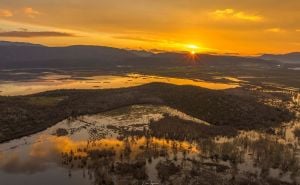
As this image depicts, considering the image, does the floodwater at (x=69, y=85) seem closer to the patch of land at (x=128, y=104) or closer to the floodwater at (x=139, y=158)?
the patch of land at (x=128, y=104)

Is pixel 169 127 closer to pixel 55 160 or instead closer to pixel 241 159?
pixel 241 159

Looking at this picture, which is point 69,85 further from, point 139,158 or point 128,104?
point 139,158

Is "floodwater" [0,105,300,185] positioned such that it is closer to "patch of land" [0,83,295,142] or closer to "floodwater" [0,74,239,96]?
"patch of land" [0,83,295,142]

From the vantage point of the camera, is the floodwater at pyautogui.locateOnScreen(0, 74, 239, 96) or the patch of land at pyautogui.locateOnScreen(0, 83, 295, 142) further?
the floodwater at pyautogui.locateOnScreen(0, 74, 239, 96)

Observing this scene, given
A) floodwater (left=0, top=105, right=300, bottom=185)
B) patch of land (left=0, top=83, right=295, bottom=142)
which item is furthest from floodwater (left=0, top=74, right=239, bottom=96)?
floodwater (left=0, top=105, right=300, bottom=185)

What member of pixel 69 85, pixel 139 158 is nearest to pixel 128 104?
pixel 139 158

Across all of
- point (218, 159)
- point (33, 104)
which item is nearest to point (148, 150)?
point (218, 159)

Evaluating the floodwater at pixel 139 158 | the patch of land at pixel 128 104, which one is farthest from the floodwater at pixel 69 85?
the floodwater at pixel 139 158
